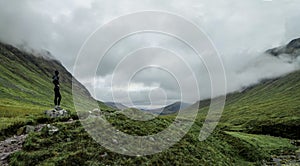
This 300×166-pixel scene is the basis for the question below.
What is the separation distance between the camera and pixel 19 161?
19250 mm

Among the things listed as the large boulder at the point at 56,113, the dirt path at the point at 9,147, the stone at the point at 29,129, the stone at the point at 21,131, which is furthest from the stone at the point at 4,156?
the large boulder at the point at 56,113

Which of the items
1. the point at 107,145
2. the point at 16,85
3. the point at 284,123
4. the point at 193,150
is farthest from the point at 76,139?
the point at 16,85

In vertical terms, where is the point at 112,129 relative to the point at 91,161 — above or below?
above

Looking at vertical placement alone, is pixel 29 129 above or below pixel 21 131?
above

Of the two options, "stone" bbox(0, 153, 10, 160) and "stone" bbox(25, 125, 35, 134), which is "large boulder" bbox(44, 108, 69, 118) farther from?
"stone" bbox(0, 153, 10, 160)

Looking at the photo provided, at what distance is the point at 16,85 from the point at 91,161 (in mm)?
181860

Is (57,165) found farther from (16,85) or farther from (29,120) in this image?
(16,85)

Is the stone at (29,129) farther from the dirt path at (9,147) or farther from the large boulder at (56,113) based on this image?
the large boulder at (56,113)

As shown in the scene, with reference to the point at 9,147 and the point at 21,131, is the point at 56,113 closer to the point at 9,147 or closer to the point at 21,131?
the point at 21,131

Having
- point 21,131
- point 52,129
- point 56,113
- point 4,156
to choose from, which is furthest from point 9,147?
point 56,113

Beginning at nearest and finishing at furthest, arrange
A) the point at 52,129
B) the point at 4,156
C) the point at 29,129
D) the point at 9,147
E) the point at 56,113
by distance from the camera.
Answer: the point at 4,156, the point at 9,147, the point at 52,129, the point at 29,129, the point at 56,113

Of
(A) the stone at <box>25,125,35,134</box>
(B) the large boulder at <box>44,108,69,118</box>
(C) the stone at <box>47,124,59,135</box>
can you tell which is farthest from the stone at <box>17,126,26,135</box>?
(B) the large boulder at <box>44,108,69,118</box>

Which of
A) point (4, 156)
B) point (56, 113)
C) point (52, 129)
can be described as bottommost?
point (4, 156)

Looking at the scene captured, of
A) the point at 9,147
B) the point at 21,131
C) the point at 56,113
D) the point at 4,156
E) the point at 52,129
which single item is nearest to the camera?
the point at 4,156
